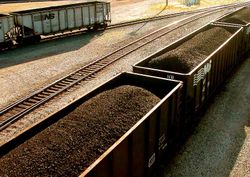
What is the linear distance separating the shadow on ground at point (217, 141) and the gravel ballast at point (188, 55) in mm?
2482

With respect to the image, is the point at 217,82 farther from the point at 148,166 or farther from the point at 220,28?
the point at 148,166

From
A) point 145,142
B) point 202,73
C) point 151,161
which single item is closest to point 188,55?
point 202,73

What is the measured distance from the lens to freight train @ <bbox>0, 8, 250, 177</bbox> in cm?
696

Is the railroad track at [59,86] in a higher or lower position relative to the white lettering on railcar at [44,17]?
lower

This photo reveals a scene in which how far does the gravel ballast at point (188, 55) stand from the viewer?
1255 cm

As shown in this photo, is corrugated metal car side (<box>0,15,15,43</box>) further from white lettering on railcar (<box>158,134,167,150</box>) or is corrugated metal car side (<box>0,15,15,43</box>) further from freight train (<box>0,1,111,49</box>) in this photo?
white lettering on railcar (<box>158,134,167,150</box>)

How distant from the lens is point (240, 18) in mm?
23781

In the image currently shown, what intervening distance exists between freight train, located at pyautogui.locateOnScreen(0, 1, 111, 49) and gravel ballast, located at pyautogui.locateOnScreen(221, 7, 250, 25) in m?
13.4

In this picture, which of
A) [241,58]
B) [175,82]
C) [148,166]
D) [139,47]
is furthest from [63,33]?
[148,166]

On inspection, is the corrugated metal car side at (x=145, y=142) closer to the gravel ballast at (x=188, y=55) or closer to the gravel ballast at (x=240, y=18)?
the gravel ballast at (x=188, y=55)

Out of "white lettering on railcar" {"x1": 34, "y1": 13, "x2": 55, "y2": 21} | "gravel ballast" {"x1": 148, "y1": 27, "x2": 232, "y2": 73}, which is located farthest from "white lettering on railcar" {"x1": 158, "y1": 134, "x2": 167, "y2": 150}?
"white lettering on railcar" {"x1": 34, "y1": 13, "x2": 55, "y2": 21}

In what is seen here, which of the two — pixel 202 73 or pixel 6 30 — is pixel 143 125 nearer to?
pixel 202 73

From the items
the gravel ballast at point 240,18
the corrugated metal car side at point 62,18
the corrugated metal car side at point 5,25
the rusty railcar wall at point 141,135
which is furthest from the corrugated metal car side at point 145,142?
the corrugated metal car side at point 62,18

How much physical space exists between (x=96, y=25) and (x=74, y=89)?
16311 millimetres
